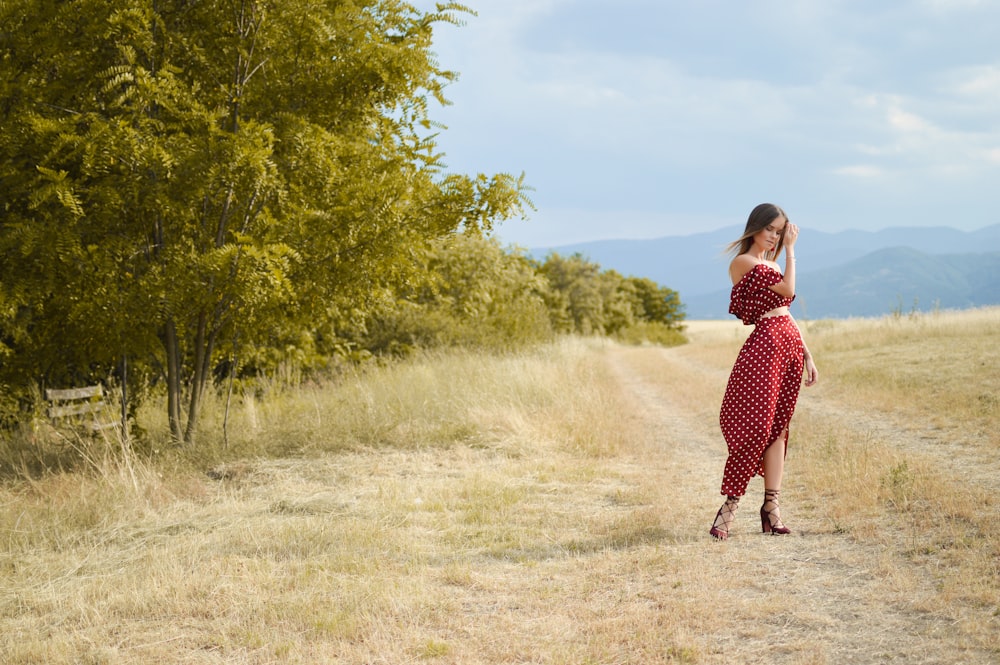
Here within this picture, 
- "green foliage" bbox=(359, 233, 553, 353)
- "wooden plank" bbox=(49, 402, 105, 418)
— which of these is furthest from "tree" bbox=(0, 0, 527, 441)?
"green foliage" bbox=(359, 233, 553, 353)

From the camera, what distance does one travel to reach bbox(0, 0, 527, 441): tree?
771 centimetres

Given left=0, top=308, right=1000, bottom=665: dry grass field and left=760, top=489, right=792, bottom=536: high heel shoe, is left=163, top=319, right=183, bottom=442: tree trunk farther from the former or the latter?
left=760, top=489, right=792, bottom=536: high heel shoe

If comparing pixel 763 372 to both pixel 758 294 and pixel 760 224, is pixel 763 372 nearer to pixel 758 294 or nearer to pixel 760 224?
pixel 758 294

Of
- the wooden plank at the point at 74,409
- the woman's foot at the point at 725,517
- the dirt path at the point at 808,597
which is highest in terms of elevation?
the wooden plank at the point at 74,409

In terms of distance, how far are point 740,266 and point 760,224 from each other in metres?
0.32

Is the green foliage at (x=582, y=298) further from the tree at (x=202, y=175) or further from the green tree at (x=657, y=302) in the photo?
the tree at (x=202, y=175)

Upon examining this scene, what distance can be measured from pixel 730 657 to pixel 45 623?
3561 millimetres

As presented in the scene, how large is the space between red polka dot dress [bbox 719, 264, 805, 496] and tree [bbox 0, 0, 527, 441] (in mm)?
3918

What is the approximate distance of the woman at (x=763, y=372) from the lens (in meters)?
5.58

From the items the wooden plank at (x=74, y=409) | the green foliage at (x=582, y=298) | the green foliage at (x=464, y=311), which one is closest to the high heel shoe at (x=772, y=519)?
the wooden plank at (x=74, y=409)

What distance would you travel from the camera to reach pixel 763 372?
5.58m

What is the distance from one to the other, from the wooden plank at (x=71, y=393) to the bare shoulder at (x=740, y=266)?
8059 mm

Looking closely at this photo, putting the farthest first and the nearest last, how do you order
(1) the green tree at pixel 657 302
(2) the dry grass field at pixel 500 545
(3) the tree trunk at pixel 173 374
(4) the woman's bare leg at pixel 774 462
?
1. (1) the green tree at pixel 657 302
2. (3) the tree trunk at pixel 173 374
3. (4) the woman's bare leg at pixel 774 462
4. (2) the dry grass field at pixel 500 545

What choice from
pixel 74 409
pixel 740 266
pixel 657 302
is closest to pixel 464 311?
pixel 74 409
